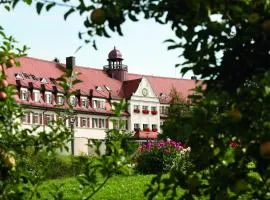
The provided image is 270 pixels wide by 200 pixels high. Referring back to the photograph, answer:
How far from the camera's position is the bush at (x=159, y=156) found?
72.5 feet

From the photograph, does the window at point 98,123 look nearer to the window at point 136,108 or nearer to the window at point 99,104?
the window at point 99,104

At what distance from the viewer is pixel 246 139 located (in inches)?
126

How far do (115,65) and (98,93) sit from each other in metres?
8.18

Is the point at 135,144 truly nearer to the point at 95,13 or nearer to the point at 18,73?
the point at 95,13

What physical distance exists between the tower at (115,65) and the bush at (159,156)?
4718 cm

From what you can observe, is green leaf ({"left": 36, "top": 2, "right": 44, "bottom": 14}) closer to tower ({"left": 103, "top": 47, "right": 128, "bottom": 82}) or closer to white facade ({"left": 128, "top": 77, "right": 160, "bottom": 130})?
white facade ({"left": 128, "top": 77, "right": 160, "bottom": 130})

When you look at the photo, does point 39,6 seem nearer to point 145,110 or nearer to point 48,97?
point 48,97

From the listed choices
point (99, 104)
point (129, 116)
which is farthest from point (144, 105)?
point (99, 104)

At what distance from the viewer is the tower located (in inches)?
2763

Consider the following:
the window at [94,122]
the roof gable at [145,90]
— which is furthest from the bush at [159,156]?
the roof gable at [145,90]

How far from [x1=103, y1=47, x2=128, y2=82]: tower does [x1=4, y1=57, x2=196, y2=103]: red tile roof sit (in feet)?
3.90

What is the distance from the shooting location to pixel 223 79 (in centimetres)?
362

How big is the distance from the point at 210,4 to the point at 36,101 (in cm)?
5568

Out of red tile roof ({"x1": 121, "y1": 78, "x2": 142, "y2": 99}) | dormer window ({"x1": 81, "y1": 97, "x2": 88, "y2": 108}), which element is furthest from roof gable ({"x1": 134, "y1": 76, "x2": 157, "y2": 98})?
dormer window ({"x1": 81, "y1": 97, "x2": 88, "y2": 108})
